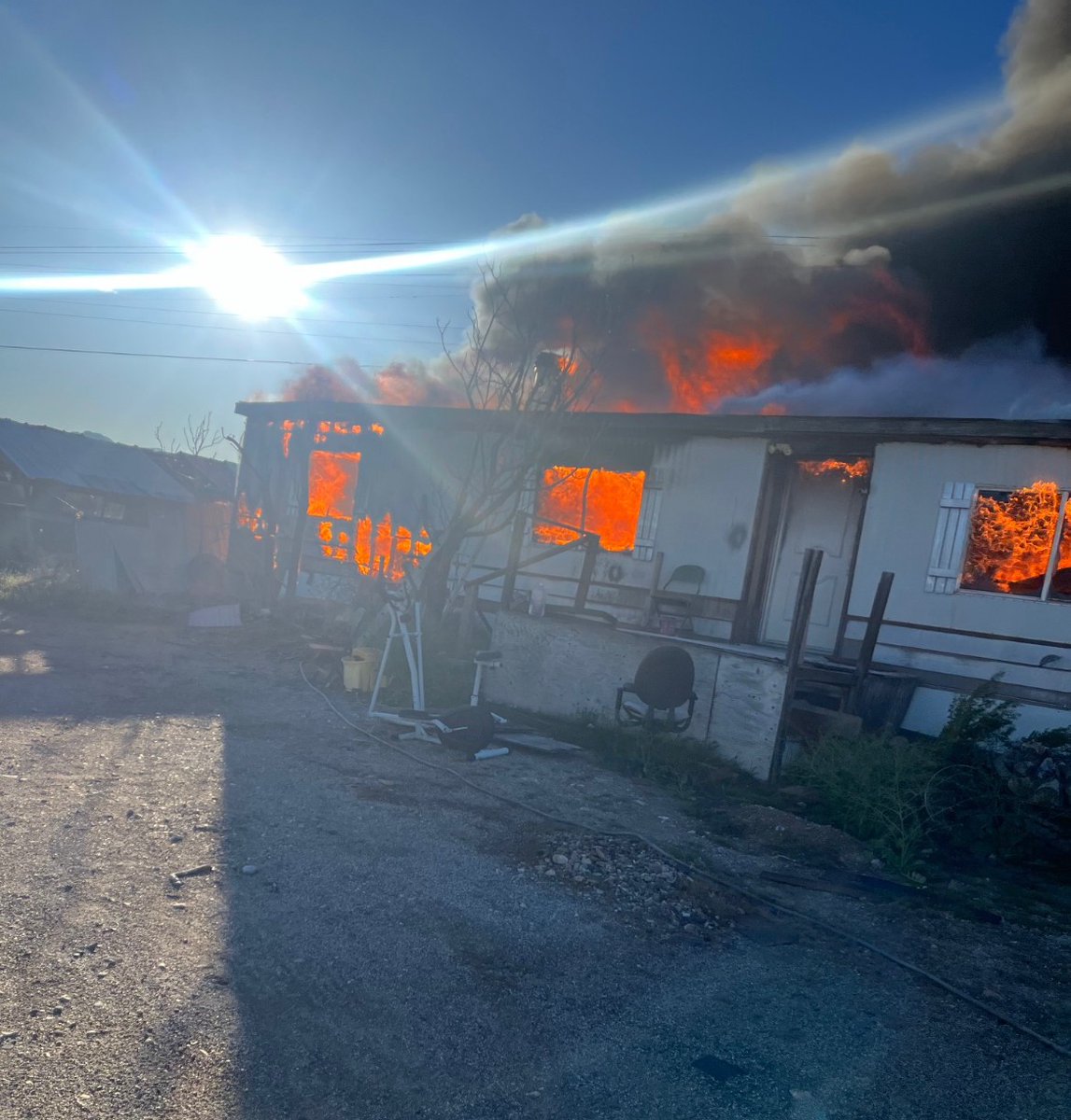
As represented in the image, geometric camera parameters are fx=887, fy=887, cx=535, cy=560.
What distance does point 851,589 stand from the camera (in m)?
10.3

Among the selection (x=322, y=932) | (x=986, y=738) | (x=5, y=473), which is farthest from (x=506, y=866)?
(x=5, y=473)

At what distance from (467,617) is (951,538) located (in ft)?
18.4

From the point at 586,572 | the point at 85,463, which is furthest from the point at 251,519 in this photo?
the point at 586,572

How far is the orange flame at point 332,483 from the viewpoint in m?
15.5

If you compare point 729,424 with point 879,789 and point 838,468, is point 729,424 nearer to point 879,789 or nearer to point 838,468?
point 838,468

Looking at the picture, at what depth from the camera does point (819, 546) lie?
36.3ft

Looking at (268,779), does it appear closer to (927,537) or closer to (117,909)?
(117,909)

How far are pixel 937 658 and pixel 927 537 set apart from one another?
1340mm

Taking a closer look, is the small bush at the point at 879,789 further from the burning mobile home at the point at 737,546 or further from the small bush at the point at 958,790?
the burning mobile home at the point at 737,546

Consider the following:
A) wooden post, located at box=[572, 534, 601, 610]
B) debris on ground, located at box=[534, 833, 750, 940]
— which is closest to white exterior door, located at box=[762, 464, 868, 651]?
wooden post, located at box=[572, 534, 601, 610]

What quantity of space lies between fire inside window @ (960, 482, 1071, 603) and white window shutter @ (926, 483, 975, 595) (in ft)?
0.25

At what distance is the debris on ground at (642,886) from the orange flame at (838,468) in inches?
269

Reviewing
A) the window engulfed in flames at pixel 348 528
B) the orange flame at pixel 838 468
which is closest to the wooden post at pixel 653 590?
the orange flame at pixel 838 468

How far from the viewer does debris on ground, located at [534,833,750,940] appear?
4.41 meters
